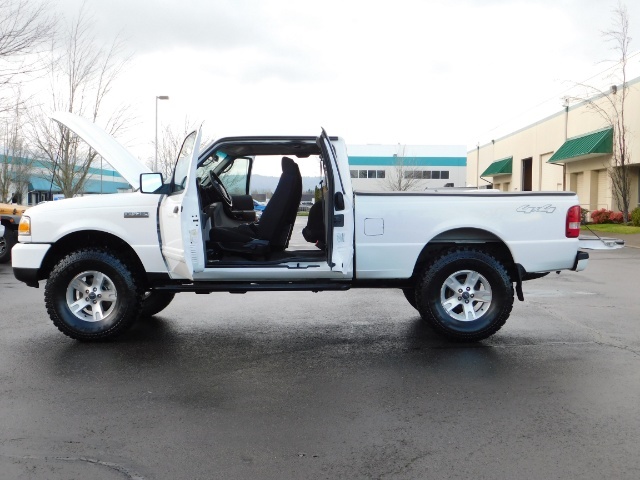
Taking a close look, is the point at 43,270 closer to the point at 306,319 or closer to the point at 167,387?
the point at 167,387

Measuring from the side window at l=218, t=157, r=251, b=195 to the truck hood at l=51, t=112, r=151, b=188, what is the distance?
1.14 m

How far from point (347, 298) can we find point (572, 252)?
3.75m

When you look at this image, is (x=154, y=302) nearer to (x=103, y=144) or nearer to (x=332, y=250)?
(x=103, y=144)

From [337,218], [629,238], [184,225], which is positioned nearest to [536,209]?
[337,218]

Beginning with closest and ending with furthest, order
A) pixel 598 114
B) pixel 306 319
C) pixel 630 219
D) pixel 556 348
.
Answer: pixel 556 348 → pixel 306 319 → pixel 630 219 → pixel 598 114

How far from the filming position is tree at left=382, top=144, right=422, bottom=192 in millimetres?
60938

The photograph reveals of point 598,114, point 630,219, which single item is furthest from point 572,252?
point 598,114

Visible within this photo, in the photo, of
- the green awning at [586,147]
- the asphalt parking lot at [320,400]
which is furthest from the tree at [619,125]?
the asphalt parking lot at [320,400]

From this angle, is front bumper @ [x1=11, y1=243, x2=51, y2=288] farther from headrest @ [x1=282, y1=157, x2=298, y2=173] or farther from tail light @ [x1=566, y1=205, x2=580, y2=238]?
tail light @ [x1=566, y1=205, x2=580, y2=238]

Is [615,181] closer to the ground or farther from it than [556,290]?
farther from it

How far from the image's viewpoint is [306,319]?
7.62 meters

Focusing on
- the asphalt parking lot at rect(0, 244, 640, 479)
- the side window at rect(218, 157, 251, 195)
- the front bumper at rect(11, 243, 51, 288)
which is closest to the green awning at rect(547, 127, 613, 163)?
→ the asphalt parking lot at rect(0, 244, 640, 479)

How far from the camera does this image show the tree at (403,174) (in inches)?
2399

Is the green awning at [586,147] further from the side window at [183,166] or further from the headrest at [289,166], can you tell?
the side window at [183,166]
